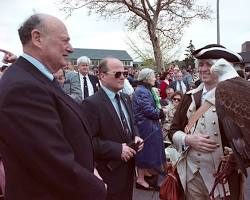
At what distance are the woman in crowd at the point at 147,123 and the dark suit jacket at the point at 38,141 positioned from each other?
451 centimetres

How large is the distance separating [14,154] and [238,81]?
171 centimetres

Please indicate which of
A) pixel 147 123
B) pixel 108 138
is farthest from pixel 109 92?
pixel 147 123

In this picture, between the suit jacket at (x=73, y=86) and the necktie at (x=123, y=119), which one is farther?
the suit jacket at (x=73, y=86)

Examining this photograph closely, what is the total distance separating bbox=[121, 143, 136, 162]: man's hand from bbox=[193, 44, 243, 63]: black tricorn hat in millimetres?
1011

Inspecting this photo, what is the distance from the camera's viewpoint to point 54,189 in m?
1.94

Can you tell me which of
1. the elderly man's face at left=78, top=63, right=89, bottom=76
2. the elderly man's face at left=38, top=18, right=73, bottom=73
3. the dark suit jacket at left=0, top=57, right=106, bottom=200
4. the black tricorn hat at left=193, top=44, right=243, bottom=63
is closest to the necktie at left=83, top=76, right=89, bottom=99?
the elderly man's face at left=78, top=63, right=89, bottom=76

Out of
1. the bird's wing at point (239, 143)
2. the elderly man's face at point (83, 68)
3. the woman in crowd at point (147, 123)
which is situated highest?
the elderly man's face at point (83, 68)

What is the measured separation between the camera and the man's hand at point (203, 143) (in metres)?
3.13

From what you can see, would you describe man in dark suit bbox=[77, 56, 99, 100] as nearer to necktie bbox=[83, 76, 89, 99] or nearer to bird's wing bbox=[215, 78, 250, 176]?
necktie bbox=[83, 76, 89, 99]

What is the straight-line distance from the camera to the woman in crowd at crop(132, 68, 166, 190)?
6.59m

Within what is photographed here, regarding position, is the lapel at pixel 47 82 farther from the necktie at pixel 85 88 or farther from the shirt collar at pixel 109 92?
the necktie at pixel 85 88

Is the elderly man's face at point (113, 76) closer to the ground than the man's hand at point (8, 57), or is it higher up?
closer to the ground

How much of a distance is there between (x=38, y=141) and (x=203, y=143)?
166 centimetres

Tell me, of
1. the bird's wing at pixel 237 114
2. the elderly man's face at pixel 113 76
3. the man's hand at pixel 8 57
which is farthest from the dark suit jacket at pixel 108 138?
the bird's wing at pixel 237 114
